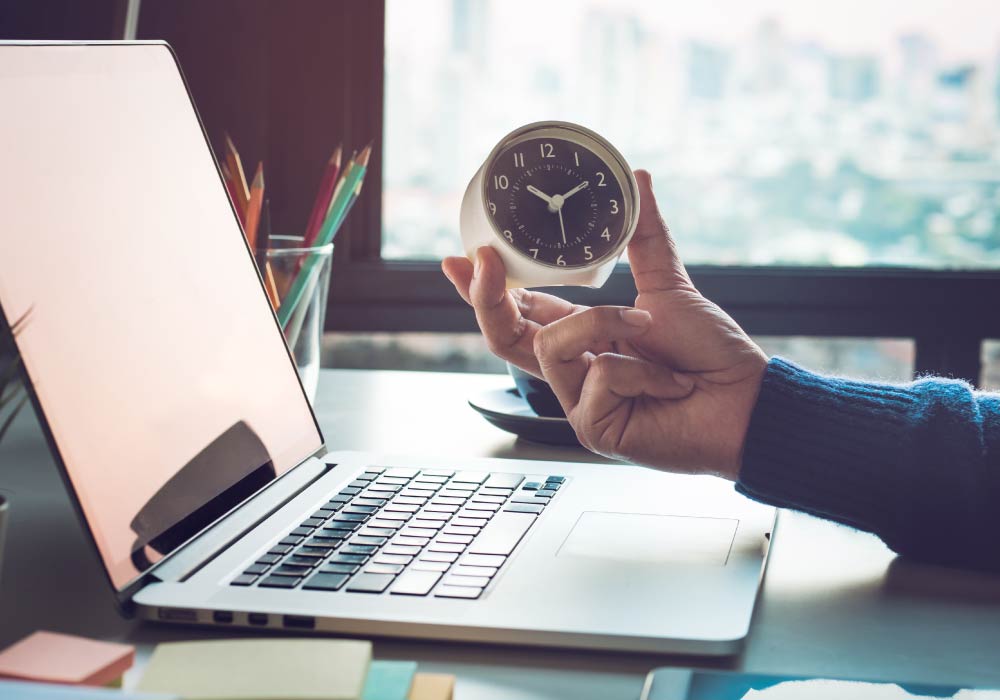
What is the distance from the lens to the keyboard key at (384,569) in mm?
589

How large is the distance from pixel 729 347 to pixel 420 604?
13.9 inches

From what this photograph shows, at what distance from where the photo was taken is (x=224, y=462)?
0.72 meters

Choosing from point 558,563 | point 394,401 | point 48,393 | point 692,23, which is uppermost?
point 692,23

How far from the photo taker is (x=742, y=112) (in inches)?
74.2

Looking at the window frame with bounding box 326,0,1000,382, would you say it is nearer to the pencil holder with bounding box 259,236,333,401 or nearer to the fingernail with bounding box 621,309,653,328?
the pencil holder with bounding box 259,236,333,401

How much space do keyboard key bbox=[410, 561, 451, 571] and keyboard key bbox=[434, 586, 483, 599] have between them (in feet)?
0.08

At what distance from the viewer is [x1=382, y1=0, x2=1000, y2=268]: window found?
6.10 feet

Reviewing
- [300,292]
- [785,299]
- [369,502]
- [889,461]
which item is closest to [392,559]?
[369,502]

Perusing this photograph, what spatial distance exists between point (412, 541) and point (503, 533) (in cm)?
6

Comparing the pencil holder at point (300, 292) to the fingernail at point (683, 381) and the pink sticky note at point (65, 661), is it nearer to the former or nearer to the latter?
the fingernail at point (683, 381)

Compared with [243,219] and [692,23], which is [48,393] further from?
[692,23]

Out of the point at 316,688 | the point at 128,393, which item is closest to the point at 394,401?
the point at 128,393

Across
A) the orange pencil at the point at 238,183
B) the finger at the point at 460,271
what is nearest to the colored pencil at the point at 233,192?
the orange pencil at the point at 238,183

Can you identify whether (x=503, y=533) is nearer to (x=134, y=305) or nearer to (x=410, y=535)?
(x=410, y=535)
